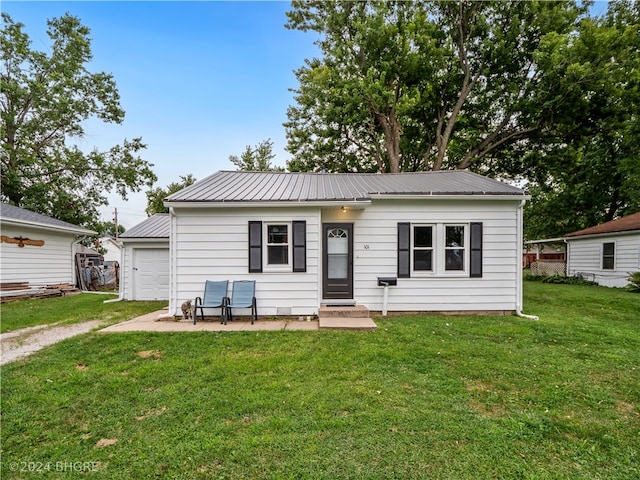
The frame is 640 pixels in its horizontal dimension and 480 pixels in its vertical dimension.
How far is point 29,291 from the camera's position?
10492mm

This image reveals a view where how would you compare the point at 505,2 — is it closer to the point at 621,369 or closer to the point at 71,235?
the point at 621,369

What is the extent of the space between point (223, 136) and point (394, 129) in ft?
28.8

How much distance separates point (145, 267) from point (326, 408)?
30.9 ft

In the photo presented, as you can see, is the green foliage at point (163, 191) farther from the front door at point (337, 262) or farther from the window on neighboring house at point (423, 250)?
the window on neighboring house at point (423, 250)

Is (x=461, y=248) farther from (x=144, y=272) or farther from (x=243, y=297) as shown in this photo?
(x=144, y=272)

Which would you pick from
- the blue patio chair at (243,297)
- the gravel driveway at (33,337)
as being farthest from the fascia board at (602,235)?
the gravel driveway at (33,337)

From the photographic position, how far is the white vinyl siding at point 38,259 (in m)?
9.92

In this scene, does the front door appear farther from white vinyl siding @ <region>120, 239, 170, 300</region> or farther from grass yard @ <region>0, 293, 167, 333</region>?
white vinyl siding @ <region>120, 239, 170, 300</region>

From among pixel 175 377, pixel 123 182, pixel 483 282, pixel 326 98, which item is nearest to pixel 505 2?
pixel 326 98

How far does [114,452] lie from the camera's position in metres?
2.28

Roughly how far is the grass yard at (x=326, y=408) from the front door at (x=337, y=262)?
1.94 meters

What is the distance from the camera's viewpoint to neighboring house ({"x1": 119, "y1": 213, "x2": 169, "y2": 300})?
9.73 m

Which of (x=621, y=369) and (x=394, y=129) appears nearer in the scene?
(x=621, y=369)

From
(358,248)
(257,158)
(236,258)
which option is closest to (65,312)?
(236,258)
